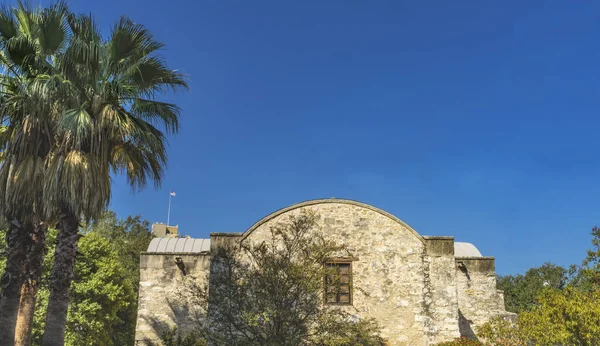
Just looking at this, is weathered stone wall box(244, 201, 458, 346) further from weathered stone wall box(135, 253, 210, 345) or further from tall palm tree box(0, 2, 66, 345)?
tall palm tree box(0, 2, 66, 345)

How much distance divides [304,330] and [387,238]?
17.6ft

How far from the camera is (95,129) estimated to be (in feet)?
36.1

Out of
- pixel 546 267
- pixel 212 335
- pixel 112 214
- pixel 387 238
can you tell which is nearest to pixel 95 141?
pixel 212 335

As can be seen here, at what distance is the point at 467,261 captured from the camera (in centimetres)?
2036

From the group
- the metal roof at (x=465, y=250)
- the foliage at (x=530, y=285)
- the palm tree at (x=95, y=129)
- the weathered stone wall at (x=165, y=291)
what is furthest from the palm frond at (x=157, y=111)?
the foliage at (x=530, y=285)

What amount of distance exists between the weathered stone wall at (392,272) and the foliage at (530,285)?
890 inches

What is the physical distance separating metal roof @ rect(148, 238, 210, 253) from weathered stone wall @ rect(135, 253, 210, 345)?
2.52 m

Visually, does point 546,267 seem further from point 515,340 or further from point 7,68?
point 7,68

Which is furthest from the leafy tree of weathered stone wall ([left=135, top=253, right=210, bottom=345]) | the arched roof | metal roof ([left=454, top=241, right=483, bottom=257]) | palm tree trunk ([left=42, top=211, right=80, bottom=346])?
metal roof ([left=454, top=241, right=483, bottom=257])

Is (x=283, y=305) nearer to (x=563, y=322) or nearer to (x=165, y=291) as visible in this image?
(x=563, y=322)

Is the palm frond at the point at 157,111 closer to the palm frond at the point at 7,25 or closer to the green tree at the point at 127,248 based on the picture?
the palm frond at the point at 7,25

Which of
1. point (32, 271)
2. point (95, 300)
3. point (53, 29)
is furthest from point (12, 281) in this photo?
point (95, 300)

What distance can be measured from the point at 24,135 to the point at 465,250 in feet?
64.0

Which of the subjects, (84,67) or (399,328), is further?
(399,328)
